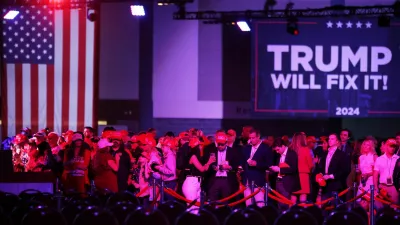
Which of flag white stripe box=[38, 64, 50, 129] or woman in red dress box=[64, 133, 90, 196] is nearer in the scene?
woman in red dress box=[64, 133, 90, 196]

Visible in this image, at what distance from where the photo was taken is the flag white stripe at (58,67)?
22.4 metres

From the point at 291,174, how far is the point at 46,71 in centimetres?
977

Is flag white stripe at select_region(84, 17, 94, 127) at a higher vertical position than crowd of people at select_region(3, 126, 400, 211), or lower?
higher

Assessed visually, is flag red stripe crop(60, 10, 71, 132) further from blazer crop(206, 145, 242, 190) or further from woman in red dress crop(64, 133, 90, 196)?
blazer crop(206, 145, 242, 190)

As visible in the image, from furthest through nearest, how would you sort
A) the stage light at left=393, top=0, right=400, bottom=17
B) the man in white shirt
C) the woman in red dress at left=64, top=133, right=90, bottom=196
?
the stage light at left=393, top=0, right=400, bottom=17, the woman in red dress at left=64, top=133, right=90, bottom=196, the man in white shirt

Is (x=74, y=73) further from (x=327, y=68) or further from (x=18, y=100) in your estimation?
(x=327, y=68)

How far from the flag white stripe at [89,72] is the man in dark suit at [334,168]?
901 centimetres

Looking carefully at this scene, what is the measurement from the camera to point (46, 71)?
2256 centimetres

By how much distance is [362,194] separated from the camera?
14164 mm

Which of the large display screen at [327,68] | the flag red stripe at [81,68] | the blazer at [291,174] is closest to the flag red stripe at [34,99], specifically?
the flag red stripe at [81,68]

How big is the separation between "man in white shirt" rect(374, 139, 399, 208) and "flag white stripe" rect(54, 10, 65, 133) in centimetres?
1056

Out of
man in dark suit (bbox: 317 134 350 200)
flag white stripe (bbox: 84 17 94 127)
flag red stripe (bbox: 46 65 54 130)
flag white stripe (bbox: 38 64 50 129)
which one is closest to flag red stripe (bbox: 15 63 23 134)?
flag white stripe (bbox: 38 64 50 129)

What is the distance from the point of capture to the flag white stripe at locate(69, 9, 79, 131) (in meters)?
22.5

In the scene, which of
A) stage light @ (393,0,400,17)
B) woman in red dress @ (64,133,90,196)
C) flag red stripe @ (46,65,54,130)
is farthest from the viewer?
flag red stripe @ (46,65,54,130)
